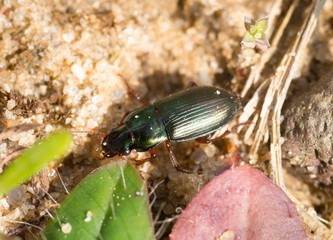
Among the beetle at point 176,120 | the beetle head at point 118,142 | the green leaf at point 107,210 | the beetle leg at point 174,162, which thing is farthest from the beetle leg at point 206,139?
the green leaf at point 107,210

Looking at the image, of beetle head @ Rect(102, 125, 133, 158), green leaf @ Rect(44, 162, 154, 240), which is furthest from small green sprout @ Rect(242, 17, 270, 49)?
green leaf @ Rect(44, 162, 154, 240)

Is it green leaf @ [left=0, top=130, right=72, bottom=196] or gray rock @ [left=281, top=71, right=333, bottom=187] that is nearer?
green leaf @ [left=0, top=130, right=72, bottom=196]

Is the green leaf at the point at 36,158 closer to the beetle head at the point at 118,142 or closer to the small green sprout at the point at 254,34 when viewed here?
the beetle head at the point at 118,142

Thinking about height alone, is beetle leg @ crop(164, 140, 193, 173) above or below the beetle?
below

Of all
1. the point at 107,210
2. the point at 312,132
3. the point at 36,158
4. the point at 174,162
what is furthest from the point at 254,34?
the point at 36,158

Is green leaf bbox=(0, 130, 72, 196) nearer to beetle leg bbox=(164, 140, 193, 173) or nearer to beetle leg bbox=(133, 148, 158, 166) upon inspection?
beetle leg bbox=(133, 148, 158, 166)

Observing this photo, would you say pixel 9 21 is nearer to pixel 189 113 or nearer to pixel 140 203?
pixel 189 113
